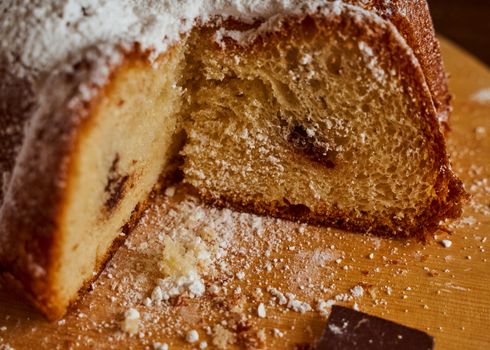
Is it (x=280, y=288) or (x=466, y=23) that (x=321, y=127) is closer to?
(x=280, y=288)

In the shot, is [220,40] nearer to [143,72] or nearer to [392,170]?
[143,72]

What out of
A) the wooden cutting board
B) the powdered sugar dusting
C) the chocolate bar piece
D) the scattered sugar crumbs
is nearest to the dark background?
the powdered sugar dusting

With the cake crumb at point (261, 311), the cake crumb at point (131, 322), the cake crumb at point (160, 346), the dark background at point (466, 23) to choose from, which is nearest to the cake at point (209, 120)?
the cake crumb at point (131, 322)

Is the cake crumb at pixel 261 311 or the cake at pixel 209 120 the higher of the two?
the cake at pixel 209 120

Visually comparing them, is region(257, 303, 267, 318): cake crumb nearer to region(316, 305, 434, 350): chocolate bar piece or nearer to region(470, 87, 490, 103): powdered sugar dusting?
region(316, 305, 434, 350): chocolate bar piece

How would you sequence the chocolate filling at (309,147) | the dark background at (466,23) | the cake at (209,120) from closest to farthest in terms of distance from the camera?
the cake at (209,120), the chocolate filling at (309,147), the dark background at (466,23)

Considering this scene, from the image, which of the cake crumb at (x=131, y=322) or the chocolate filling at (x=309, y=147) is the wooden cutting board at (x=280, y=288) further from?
the chocolate filling at (x=309, y=147)
